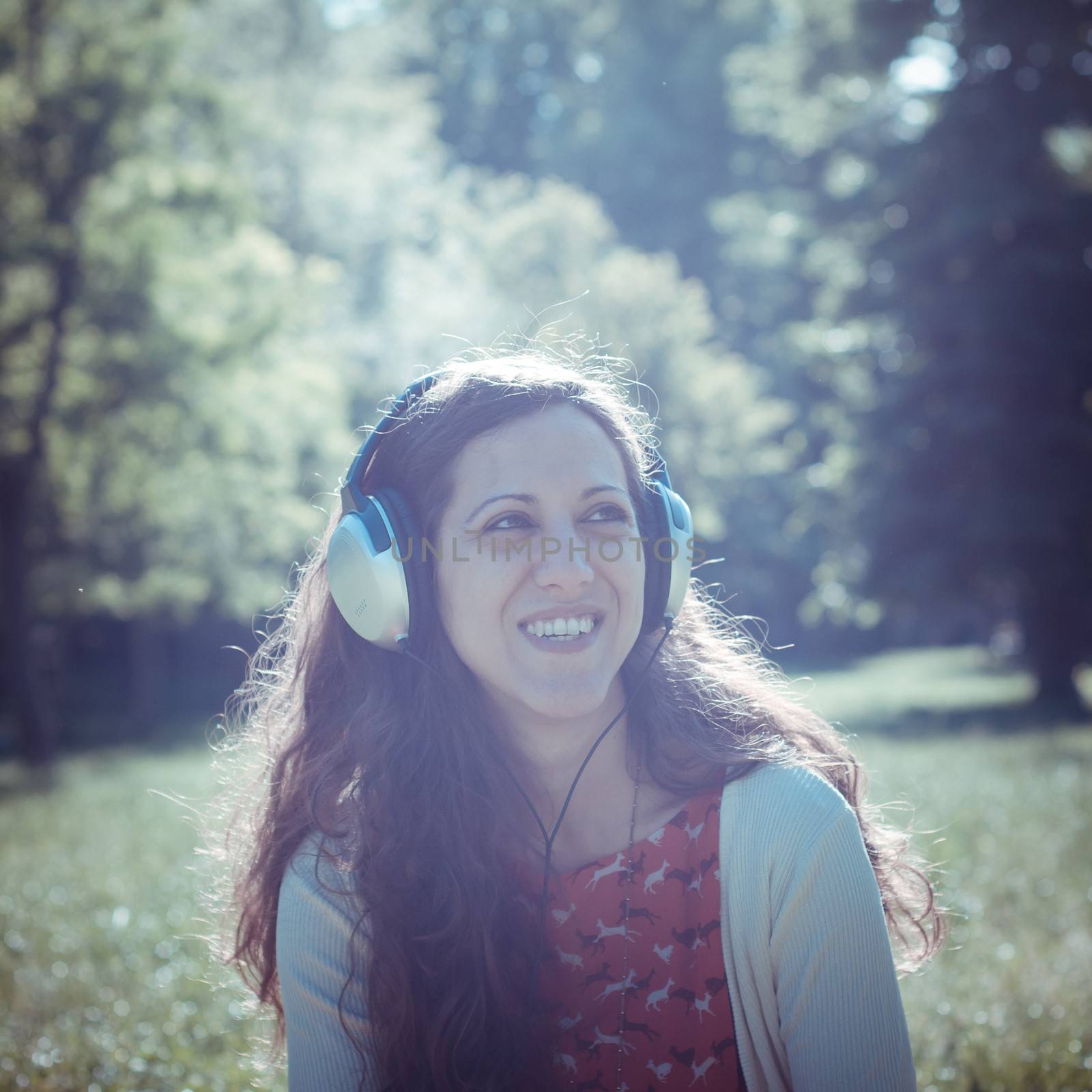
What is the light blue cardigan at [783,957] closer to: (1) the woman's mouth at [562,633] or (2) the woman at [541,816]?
(2) the woman at [541,816]

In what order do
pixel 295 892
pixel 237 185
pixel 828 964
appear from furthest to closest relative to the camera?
pixel 237 185 < pixel 295 892 < pixel 828 964

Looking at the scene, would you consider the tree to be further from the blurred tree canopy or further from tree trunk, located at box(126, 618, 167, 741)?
tree trunk, located at box(126, 618, 167, 741)

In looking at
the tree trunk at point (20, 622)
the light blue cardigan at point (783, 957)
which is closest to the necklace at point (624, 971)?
the light blue cardigan at point (783, 957)

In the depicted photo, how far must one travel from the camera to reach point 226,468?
1462 centimetres

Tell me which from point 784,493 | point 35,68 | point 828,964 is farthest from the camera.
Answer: point 784,493

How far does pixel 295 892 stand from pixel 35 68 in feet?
46.2

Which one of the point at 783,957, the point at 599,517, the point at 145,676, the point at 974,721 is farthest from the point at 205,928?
the point at 145,676

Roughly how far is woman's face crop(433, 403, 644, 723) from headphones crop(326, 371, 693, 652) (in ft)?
0.33

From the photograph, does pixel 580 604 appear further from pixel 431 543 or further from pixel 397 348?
pixel 397 348

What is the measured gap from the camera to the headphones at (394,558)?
240 centimetres

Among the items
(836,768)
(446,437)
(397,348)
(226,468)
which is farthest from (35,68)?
(836,768)

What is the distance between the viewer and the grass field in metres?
3.77

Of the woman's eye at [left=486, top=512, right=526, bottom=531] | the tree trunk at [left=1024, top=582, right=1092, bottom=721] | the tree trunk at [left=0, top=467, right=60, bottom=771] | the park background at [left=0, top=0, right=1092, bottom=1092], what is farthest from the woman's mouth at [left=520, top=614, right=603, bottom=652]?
the tree trunk at [left=1024, top=582, right=1092, bottom=721]

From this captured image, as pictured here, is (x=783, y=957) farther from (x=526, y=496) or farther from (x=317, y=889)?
(x=526, y=496)
